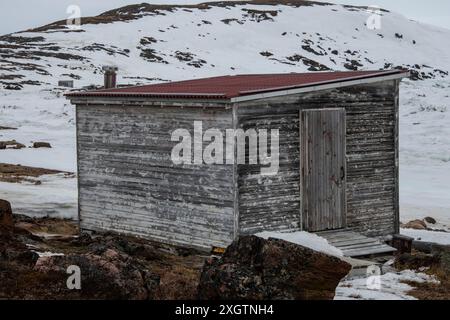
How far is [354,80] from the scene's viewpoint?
A: 1567 centimetres

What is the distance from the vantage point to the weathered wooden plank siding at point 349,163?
14328 mm

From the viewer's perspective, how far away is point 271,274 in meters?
9.43

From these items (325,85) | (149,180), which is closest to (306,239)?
(325,85)

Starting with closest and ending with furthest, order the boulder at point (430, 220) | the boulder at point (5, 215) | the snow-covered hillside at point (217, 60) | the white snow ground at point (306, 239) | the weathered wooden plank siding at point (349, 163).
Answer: the white snow ground at point (306, 239) → the boulder at point (5, 215) → the weathered wooden plank siding at point (349, 163) → the boulder at point (430, 220) → the snow-covered hillside at point (217, 60)

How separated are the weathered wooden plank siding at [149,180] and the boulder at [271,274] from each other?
4353mm

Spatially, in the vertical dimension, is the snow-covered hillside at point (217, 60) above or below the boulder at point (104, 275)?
above

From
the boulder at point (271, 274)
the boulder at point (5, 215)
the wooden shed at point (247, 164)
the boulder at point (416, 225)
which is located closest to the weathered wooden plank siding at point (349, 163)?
the wooden shed at point (247, 164)

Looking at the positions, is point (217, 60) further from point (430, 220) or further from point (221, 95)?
point (221, 95)

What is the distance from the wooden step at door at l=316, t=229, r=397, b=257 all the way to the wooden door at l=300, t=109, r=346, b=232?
0.23 meters

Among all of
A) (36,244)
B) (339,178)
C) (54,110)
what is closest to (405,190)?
(339,178)

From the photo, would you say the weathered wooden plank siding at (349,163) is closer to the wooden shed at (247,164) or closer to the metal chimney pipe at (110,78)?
the wooden shed at (247,164)

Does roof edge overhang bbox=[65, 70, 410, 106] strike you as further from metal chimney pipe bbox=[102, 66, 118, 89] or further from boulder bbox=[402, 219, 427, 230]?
boulder bbox=[402, 219, 427, 230]

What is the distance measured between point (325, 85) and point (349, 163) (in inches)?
75.9

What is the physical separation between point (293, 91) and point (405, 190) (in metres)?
13.1
